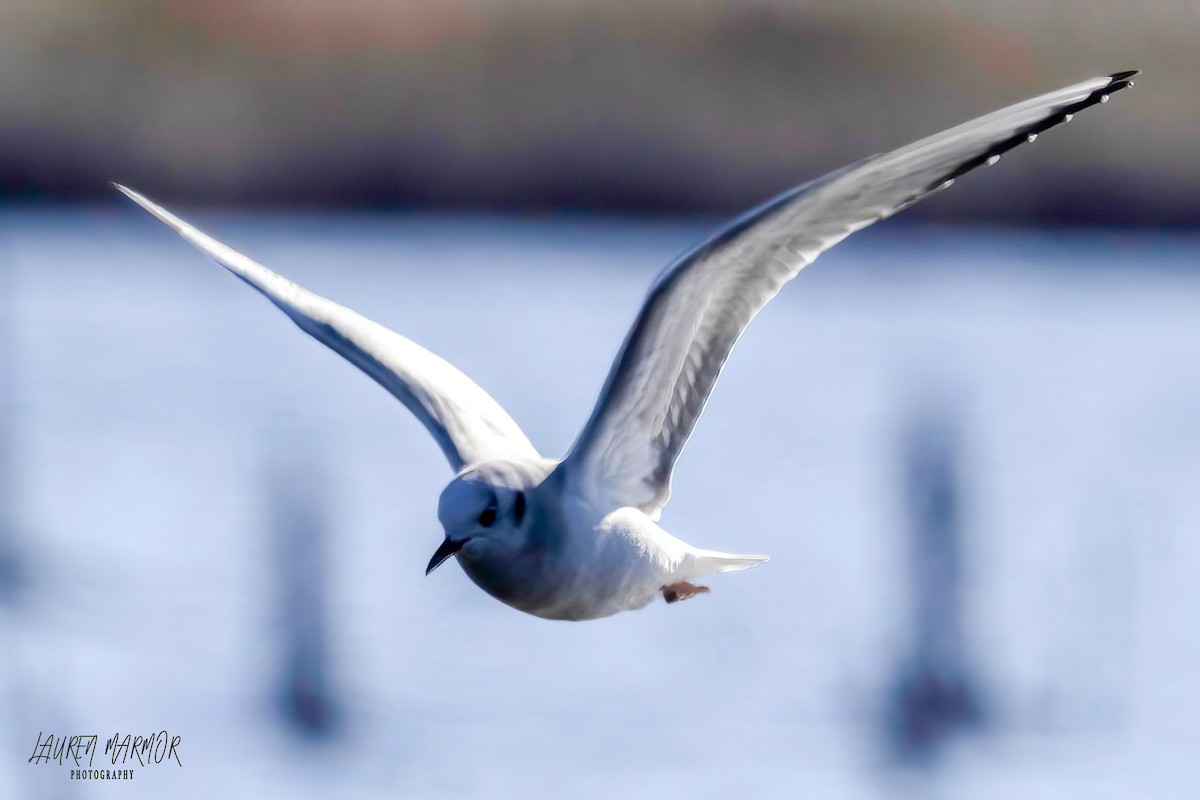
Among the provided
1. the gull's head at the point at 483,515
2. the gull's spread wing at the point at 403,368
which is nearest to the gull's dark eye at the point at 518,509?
the gull's head at the point at 483,515

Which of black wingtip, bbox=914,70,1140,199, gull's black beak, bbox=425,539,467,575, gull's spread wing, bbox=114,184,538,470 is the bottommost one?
gull's black beak, bbox=425,539,467,575

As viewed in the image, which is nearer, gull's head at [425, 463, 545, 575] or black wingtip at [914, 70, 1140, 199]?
black wingtip at [914, 70, 1140, 199]

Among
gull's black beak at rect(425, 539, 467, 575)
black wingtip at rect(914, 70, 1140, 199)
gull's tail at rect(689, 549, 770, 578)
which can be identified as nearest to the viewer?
black wingtip at rect(914, 70, 1140, 199)

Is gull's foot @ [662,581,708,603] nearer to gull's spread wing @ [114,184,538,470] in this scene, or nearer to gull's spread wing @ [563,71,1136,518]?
gull's spread wing @ [563,71,1136,518]

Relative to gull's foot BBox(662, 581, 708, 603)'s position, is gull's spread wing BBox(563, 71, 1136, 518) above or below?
above

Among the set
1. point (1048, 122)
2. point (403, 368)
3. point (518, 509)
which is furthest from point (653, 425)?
point (1048, 122)

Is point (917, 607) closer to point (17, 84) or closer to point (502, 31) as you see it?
point (502, 31)

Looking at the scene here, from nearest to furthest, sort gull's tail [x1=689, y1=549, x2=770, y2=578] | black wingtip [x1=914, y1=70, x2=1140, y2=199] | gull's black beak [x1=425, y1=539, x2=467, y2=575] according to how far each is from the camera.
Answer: black wingtip [x1=914, y1=70, x2=1140, y2=199] < gull's black beak [x1=425, y1=539, x2=467, y2=575] < gull's tail [x1=689, y1=549, x2=770, y2=578]

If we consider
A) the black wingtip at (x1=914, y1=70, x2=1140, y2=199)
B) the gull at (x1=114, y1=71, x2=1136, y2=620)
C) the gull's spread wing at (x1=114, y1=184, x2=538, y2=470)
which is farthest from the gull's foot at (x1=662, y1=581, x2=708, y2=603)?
the black wingtip at (x1=914, y1=70, x2=1140, y2=199)

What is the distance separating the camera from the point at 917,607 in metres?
5.04

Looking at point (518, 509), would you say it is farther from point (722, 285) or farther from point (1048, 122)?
point (1048, 122)

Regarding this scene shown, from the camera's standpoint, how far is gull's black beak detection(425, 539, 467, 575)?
1595 mm

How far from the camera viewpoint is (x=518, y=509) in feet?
5.45

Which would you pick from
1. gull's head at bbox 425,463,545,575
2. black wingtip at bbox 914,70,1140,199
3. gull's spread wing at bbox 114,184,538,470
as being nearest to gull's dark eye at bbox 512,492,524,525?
gull's head at bbox 425,463,545,575
